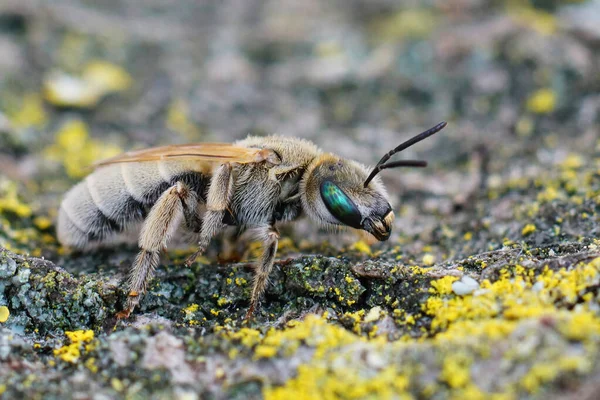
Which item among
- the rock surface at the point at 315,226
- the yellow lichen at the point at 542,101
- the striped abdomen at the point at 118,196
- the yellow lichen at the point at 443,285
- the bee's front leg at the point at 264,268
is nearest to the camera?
the rock surface at the point at 315,226

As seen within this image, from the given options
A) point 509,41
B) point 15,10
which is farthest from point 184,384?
point 15,10

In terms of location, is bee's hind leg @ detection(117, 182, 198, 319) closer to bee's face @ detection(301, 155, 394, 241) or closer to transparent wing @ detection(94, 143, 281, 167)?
transparent wing @ detection(94, 143, 281, 167)

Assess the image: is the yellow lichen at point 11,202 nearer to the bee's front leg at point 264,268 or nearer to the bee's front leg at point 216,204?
the bee's front leg at point 216,204

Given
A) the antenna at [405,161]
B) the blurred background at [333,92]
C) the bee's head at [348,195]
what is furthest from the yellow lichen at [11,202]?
the antenna at [405,161]

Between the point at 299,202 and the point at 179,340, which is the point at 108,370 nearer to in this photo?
the point at 179,340

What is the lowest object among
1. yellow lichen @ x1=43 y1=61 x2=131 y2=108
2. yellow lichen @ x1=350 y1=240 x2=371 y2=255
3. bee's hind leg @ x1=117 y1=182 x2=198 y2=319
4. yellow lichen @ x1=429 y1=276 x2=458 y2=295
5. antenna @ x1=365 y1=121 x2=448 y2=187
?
yellow lichen @ x1=350 y1=240 x2=371 y2=255

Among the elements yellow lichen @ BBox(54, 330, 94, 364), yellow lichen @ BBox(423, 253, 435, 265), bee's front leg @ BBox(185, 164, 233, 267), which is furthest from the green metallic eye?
yellow lichen @ BBox(54, 330, 94, 364)
